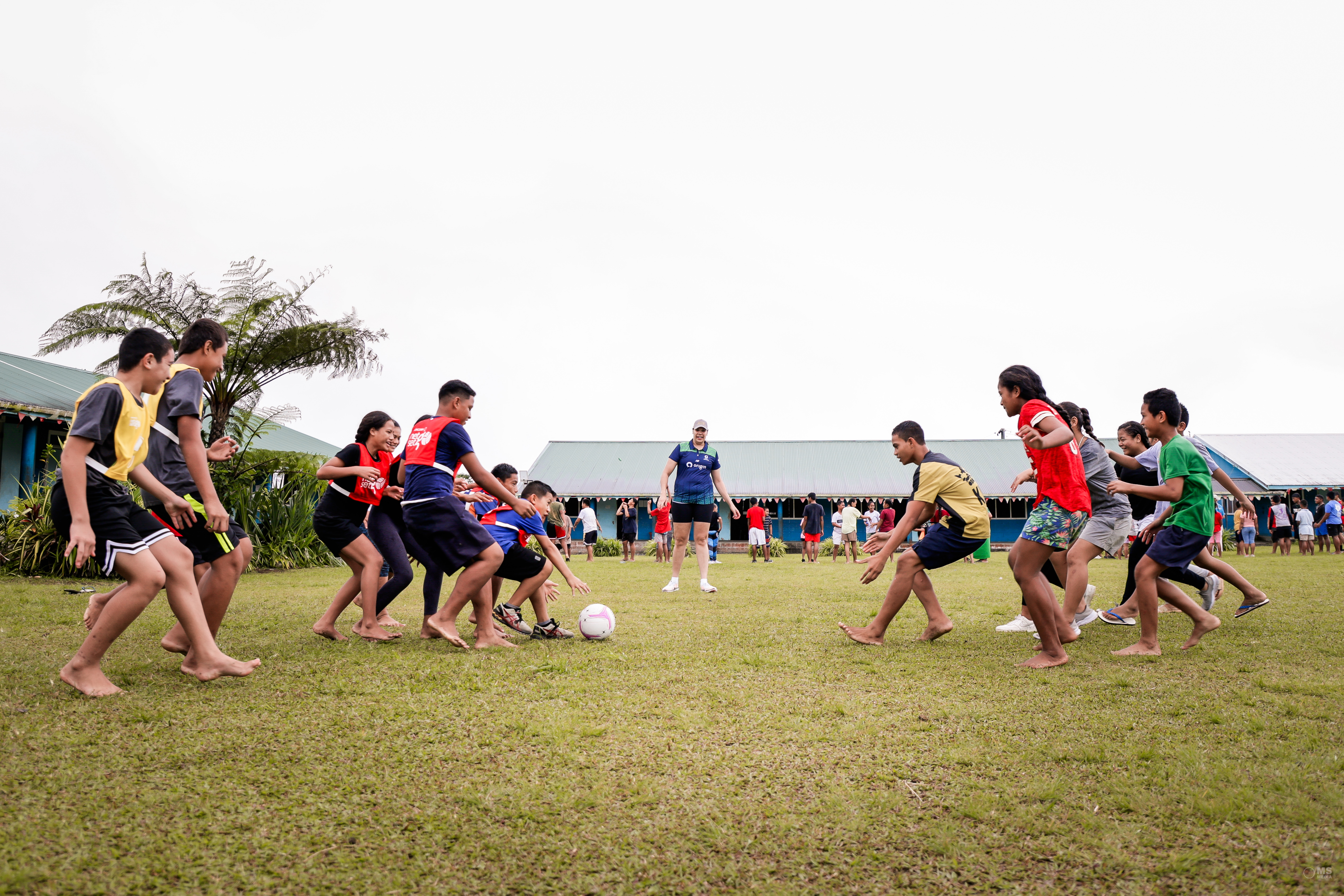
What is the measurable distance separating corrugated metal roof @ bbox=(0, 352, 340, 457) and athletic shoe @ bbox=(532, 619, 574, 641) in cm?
1069

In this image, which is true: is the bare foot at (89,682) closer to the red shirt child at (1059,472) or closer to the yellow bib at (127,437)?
the yellow bib at (127,437)

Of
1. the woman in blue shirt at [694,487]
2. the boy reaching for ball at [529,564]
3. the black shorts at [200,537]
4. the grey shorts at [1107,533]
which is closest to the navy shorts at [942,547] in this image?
the grey shorts at [1107,533]

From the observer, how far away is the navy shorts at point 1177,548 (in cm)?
513

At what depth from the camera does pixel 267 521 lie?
46.9 ft

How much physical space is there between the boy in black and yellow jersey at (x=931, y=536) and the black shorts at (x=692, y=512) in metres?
5.29

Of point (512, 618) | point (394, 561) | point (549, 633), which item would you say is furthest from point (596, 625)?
point (394, 561)

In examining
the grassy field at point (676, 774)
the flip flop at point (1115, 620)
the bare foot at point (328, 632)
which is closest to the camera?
the grassy field at point (676, 774)

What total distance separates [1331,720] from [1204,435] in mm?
38719

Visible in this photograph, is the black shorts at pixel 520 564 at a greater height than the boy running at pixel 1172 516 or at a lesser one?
lesser

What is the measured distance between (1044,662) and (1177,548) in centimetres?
135

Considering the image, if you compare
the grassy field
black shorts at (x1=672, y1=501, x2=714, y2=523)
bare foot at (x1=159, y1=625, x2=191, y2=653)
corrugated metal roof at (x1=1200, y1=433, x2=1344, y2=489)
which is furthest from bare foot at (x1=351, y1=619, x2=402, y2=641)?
corrugated metal roof at (x1=1200, y1=433, x2=1344, y2=489)

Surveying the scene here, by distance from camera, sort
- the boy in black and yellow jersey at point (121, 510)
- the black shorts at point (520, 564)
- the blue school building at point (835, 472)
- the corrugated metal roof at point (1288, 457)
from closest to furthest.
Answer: the boy in black and yellow jersey at point (121, 510), the black shorts at point (520, 564), the corrugated metal roof at point (1288, 457), the blue school building at point (835, 472)

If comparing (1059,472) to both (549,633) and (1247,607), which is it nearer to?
(1247,607)

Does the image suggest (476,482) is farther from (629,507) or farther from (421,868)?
(629,507)
